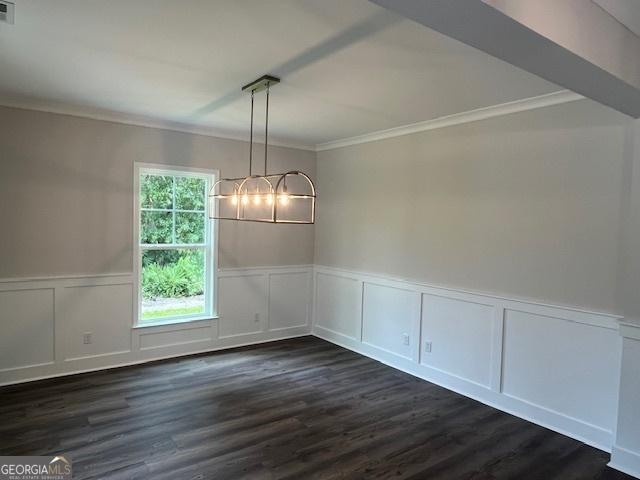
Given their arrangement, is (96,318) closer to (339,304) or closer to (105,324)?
(105,324)

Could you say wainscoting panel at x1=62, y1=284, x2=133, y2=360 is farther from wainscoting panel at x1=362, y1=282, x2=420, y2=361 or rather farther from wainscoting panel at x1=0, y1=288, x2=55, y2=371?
wainscoting panel at x1=362, y1=282, x2=420, y2=361

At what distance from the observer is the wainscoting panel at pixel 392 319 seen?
4484mm

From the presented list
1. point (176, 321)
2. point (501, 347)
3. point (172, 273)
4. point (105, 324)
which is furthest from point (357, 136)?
point (105, 324)

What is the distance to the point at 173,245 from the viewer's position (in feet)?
15.9

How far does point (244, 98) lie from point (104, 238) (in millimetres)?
2128

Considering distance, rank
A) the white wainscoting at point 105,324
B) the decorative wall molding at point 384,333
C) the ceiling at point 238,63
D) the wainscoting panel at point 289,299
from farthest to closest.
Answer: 1. the wainscoting panel at point 289,299
2. the white wainscoting at point 105,324
3. the decorative wall molding at point 384,333
4. the ceiling at point 238,63

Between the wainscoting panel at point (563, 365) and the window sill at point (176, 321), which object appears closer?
the wainscoting panel at point (563, 365)

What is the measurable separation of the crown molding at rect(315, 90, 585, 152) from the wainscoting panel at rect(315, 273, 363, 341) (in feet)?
5.74

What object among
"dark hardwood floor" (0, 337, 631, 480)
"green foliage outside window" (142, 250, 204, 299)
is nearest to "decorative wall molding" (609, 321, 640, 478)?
"dark hardwood floor" (0, 337, 631, 480)

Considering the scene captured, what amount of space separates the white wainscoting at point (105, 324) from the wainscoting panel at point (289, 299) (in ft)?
0.04

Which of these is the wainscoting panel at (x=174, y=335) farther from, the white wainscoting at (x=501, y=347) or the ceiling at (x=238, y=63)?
the ceiling at (x=238, y=63)

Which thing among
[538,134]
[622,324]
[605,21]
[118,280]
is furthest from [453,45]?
[118,280]

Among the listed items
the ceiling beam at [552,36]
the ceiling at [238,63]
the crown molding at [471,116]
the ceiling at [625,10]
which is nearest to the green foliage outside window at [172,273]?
the ceiling at [238,63]

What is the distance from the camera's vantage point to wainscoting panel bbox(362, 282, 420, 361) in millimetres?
4484
